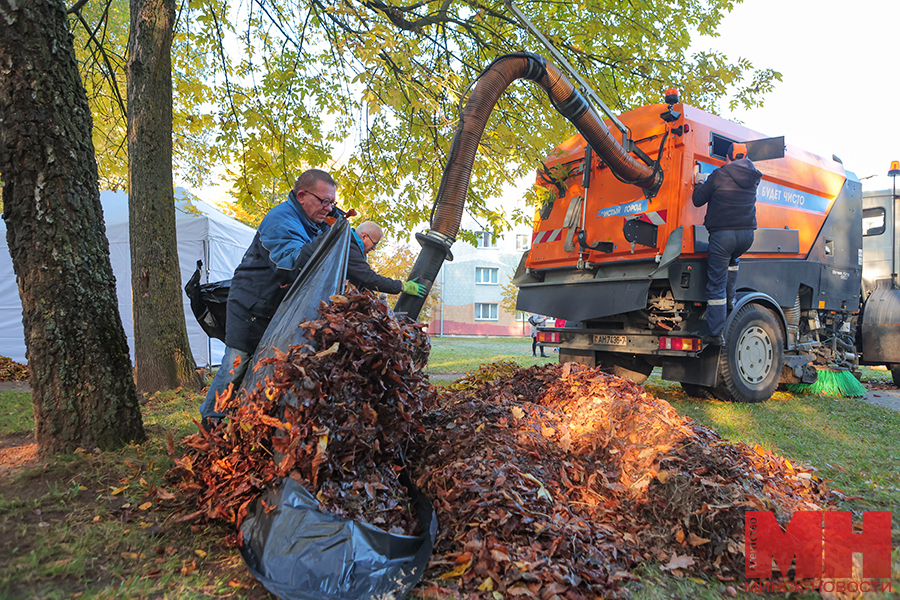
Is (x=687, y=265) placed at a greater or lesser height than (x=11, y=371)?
greater

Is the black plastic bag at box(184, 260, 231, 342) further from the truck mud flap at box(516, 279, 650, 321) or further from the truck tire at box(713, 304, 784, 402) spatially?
the truck tire at box(713, 304, 784, 402)

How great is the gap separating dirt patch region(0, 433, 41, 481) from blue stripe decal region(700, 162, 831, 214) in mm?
6381

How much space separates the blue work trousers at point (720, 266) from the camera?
17.8 ft

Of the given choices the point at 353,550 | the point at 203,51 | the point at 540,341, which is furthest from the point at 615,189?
the point at 203,51

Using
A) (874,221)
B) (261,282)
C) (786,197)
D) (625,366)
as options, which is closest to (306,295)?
(261,282)

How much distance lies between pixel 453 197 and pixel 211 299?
2.17m

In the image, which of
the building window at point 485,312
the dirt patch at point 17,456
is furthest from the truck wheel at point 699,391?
the building window at point 485,312

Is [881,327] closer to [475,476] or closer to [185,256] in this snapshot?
[475,476]

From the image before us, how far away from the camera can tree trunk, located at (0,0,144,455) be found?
2789mm

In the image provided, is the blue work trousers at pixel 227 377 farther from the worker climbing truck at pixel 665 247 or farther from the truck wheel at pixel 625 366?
the truck wheel at pixel 625 366

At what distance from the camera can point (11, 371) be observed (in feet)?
26.3

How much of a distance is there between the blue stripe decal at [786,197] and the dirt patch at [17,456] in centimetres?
638

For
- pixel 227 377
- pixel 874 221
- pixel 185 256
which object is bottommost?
pixel 227 377

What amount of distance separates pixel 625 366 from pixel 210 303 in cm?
523
